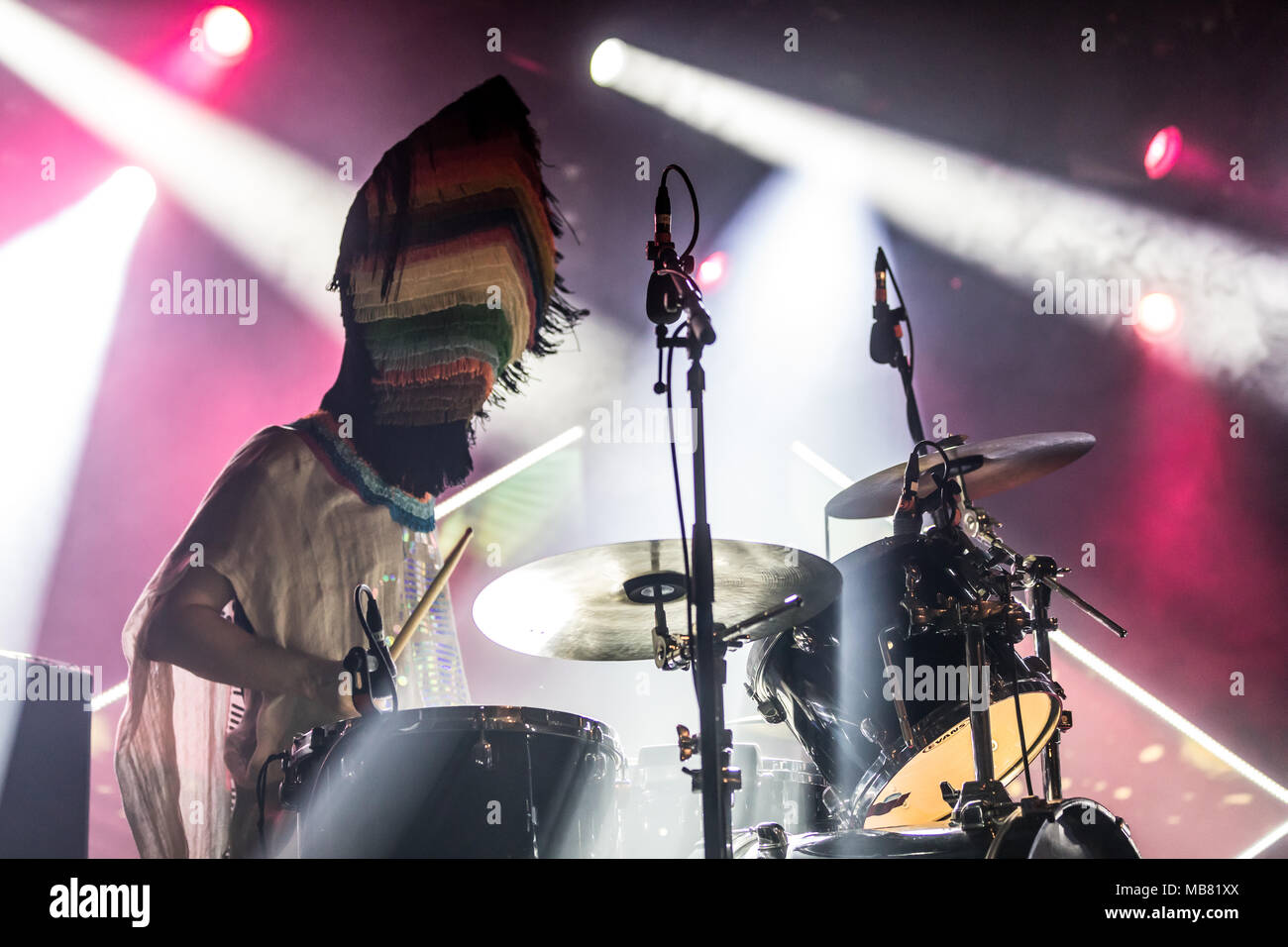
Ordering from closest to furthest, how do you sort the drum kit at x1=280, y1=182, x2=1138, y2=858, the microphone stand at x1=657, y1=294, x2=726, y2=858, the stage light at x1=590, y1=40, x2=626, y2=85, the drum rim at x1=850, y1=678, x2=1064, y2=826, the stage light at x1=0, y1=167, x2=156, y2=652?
the microphone stand at x1=657, y1=294, x2=726, y2=858 < the drum kit at x1=280, y1=182, x2=1138, y2=858 < the drum rim at x1=850, y1=678, x2=1064, y2=826 < the stage light at x1=0, y1=167, x2=156, y2=652 < the stage light at x1=590, y1=40, x2=626, y2=85

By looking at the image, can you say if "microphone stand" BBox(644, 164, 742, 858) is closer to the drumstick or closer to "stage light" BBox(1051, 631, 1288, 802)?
the drumstick

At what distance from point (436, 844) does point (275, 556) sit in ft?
4.28

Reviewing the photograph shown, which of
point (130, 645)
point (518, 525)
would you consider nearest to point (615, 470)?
point (518, 525)

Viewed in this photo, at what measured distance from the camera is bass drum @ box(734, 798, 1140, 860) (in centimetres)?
207

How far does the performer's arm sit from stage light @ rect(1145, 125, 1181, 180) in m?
3.92

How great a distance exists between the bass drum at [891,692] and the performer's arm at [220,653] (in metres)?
1.14

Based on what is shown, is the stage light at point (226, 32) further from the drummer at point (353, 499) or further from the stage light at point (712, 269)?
the stage light at point (712, 269)

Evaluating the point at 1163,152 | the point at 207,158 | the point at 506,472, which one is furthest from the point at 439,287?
the point at 1163,152

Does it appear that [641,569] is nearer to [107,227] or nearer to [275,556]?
[275,556]

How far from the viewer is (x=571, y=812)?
7.64 ft

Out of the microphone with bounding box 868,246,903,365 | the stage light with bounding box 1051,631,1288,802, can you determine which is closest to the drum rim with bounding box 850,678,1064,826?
the microphone with bounding box 868,246,903,365

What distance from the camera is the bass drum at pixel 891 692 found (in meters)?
2.55

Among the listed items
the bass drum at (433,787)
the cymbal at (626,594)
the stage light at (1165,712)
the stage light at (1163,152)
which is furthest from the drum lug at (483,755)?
the stage light at (1163,152)
